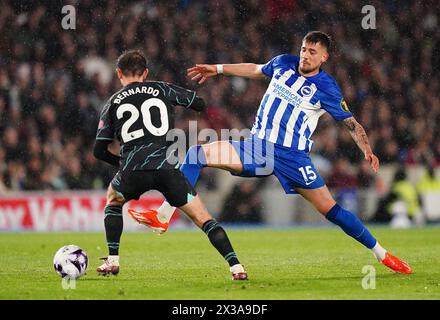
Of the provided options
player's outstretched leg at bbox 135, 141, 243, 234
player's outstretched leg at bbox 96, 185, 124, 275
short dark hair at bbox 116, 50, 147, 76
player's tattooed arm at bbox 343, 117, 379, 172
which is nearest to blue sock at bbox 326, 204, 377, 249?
player's tattooed arm at bbox 343, 117, 379, 172

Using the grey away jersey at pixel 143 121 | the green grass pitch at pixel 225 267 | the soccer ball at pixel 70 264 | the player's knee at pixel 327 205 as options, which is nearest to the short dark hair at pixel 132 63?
the grey away jersey at pixel 143 121

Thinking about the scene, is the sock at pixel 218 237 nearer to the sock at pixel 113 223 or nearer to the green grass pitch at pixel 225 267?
the green grass pitch at pixel 225 267

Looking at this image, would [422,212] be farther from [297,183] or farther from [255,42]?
[297,183]

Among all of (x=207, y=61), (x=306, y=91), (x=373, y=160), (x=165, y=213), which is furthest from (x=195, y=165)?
(x=207, y=61)

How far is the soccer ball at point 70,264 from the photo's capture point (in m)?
7.32

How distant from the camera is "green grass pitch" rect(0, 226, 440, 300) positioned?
670 centimetres

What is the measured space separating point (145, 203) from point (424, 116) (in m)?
5.98

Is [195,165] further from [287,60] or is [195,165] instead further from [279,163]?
[287,60]

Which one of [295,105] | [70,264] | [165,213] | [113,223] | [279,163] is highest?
[295,105]

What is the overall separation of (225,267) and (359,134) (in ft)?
6.00

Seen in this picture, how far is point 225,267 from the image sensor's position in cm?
852

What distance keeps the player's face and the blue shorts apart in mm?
754

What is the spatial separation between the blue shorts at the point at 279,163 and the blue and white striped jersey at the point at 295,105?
8cm

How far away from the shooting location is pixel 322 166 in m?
15.8
